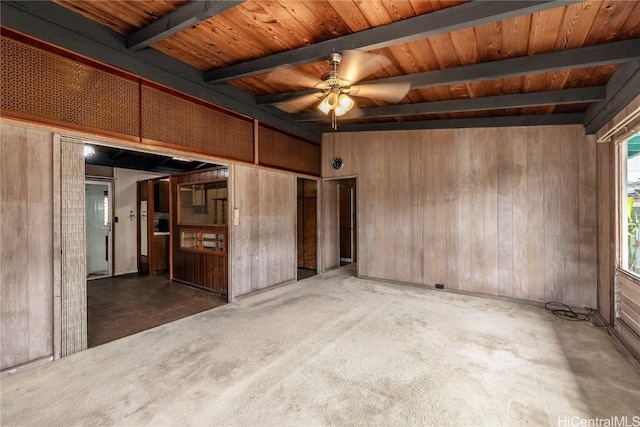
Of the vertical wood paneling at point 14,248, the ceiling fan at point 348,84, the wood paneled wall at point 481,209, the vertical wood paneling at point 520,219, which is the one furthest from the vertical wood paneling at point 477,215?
the vertical wood paneling at point 14,248

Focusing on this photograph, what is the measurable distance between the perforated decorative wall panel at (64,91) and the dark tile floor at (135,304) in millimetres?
2178

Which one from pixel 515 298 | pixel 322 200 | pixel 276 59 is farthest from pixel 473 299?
pixel 276 59

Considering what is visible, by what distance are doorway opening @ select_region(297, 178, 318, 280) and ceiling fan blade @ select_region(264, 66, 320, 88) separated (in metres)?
2.81

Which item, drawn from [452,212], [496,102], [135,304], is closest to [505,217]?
[452,212]

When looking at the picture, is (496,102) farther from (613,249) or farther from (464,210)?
(613,249)

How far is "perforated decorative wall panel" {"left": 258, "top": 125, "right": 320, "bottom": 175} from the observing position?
15.4ft

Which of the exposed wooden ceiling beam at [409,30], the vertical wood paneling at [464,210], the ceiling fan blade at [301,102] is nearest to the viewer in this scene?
the exposed wooden ceiling beam at [409,30]

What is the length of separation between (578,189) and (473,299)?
6.88ft

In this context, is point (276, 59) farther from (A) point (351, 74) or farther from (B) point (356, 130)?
(B) point (356, 130)

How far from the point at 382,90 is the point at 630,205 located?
2.97 metres

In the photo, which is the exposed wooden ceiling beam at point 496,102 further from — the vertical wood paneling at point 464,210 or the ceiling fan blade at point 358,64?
the ceiling fan blade at point 358,64

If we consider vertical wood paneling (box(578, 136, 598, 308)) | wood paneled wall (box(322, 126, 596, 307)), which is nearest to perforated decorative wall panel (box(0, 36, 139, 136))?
wood paneled wall (box(322, 126, 596, 307))

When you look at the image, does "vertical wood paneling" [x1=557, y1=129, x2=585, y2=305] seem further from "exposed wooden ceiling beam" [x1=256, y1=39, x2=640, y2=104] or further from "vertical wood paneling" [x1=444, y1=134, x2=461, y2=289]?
"exposed wooden ceiling beam" [x1=256, y1=39, x2=640, y2=104]

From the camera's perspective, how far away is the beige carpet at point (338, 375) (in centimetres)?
188
